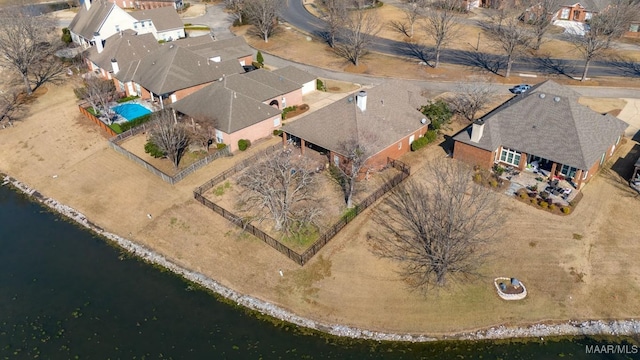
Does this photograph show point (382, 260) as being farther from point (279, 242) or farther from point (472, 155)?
point (472, 155)

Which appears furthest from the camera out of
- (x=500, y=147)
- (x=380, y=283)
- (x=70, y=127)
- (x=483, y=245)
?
Result: (x=70, y=127)

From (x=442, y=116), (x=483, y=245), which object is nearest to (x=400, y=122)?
(x=442, y=116)

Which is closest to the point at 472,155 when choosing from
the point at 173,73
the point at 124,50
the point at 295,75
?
the point at 295,75

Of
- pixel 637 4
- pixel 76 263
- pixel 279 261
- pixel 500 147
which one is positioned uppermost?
pixel 637 4

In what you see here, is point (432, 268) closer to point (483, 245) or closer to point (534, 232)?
point (483, 245)

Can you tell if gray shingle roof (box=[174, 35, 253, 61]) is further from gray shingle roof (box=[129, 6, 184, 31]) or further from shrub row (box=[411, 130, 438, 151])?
shrub row (box=[411, 130, 438, 151])
